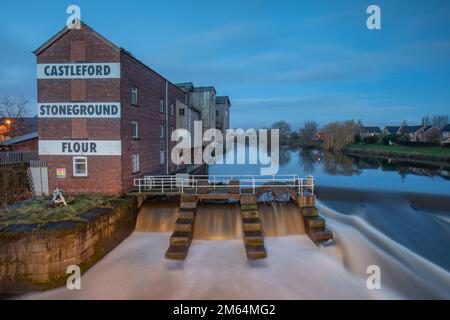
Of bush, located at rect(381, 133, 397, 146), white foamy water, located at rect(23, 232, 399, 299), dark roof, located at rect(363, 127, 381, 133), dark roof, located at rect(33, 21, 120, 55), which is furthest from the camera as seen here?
dark roof, located at rect(363, 127, 381, 133)

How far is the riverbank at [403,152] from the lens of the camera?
136 ft

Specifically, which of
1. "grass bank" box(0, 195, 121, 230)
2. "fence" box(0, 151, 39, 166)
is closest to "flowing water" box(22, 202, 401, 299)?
"grass bank" box(0, 195, 121, 230)

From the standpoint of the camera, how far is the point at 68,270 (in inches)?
335

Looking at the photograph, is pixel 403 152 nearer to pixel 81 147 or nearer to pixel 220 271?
pixel 220 271

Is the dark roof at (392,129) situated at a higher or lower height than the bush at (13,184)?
higher

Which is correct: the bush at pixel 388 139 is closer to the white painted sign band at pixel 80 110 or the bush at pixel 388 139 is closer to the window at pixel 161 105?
the window at pixel 161 105

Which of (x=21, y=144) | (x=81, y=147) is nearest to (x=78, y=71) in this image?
(x=81, y=147)

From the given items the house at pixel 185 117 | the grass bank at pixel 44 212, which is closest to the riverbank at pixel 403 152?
the house at pixel 185 117

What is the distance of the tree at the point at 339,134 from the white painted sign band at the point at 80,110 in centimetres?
6006

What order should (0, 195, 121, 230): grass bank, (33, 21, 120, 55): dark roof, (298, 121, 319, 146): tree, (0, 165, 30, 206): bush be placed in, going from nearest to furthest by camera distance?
(0, 195, 121, 230): grass bank → (33, 21, 120, 55): dark roof → (0, 165, 30, 206): bush → (298, 121, 319, 146): tree

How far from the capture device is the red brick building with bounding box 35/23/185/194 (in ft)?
43.5

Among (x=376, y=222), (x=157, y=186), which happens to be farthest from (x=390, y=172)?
(x=157, y=186)

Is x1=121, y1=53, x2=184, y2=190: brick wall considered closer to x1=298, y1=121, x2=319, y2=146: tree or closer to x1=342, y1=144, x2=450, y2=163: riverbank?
x1=342, y1=144, x2=450, y2=163: riverbank

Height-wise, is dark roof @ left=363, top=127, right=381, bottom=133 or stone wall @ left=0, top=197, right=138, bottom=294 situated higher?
dark roof @ left=363, top=127, right=381, bottom=133
